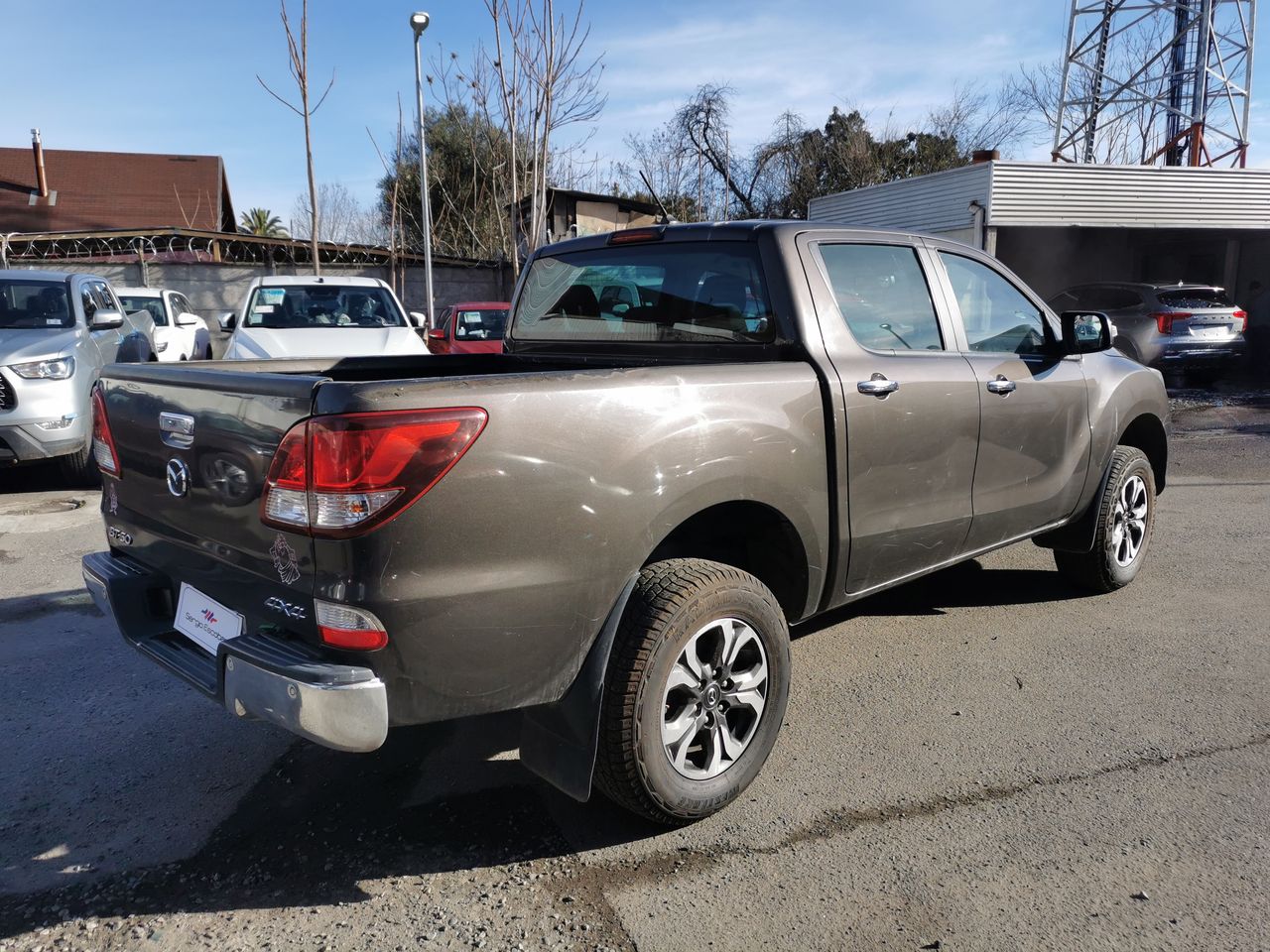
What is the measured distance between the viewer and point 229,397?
2408 millimetres

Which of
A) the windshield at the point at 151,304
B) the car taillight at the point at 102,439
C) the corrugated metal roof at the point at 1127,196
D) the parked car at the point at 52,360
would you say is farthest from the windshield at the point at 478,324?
the car taillight at the point at 102,439

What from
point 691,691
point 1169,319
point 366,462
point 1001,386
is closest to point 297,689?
point 366,462

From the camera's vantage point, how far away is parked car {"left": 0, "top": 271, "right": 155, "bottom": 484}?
6.93 meters

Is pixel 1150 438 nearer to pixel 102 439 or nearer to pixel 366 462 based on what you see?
pixel 366 462

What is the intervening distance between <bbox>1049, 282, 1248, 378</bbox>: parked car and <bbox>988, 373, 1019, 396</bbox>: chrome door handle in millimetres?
11320

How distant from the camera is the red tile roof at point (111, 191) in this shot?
29.5m

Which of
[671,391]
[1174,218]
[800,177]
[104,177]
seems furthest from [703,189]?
[671,391]

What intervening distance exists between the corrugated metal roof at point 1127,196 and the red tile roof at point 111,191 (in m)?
25.0

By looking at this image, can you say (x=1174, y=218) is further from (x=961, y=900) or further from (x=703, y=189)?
(x=961, y=900)

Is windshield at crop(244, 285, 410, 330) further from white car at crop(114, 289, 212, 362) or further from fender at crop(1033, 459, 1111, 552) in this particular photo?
fender at crop(1033, 459, 1111, 552)

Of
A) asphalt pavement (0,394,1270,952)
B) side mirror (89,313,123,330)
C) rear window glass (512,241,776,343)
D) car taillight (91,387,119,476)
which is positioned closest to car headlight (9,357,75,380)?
side mirror (89,313,123,330)

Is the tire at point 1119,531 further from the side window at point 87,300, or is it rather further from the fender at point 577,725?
the side window at point 87,300

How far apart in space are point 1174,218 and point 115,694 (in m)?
18.0

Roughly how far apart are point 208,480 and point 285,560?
1.39ft
